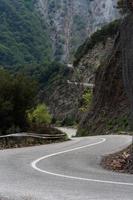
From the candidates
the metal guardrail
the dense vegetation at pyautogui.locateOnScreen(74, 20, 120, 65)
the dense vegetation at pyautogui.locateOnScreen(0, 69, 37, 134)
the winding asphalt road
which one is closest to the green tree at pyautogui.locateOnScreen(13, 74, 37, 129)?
the dense vegetation at pyautogui.locateOnScreen(0, 69, 37, 134)

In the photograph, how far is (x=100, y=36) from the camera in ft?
363

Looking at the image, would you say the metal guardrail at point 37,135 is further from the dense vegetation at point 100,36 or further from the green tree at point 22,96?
the dense vegetation at point 100,36

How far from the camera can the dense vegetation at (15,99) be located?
92.8 ft

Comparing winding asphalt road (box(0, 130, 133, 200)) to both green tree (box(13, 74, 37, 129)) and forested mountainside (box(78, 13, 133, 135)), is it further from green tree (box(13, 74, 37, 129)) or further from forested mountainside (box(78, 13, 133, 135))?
forested mountainside (box(78, 13, 133, 135))

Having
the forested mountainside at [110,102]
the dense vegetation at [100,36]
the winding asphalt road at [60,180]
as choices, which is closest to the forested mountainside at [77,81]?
the dense vegetation at [100,36]

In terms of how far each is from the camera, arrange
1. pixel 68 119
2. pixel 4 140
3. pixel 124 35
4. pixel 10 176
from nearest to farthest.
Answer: pixel 10 176 → pixel 124 35 → pixel 4 140 → pixel 68 119

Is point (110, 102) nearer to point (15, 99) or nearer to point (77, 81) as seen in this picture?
point (15, 99)

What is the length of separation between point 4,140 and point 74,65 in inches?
3874

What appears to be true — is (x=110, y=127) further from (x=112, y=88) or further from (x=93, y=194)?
(x=93, y=194)

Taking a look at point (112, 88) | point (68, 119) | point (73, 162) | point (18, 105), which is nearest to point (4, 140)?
point (18, 105)

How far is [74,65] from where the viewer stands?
123 m

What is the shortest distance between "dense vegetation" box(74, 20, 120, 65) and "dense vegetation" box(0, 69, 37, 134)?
7342 centimetres

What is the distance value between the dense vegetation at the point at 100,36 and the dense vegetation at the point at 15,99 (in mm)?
73416

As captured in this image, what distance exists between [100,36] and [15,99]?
8313 centimetres
